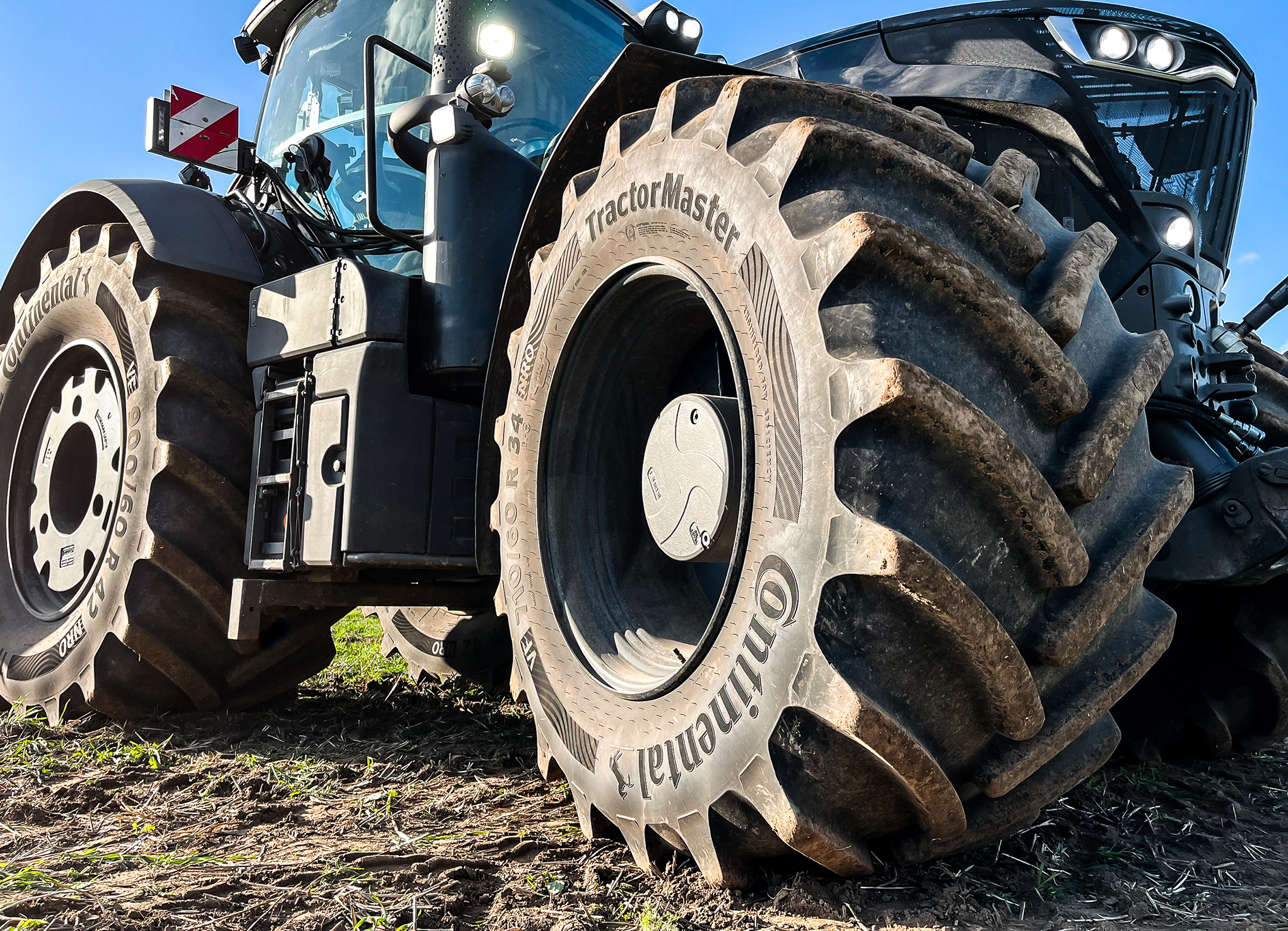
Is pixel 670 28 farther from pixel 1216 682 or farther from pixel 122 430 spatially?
pixel 1216 682

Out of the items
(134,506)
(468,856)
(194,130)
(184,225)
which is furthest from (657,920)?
(194,130)

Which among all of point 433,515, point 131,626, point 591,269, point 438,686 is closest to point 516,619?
point 433,515

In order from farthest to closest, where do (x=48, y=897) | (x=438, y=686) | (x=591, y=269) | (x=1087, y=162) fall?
(x=438, y=686) → (x=1087, y=162) → (x=591, y=269) → (x=48, y=897)

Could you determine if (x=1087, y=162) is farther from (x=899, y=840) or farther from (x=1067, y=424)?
(x=899, y=840)

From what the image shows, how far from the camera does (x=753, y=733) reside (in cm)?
161

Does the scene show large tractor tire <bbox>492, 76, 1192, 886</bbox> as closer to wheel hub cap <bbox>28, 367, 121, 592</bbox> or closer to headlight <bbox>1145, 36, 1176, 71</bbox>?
headlight <bbox>1145, 36, 1176, 71</bbox>

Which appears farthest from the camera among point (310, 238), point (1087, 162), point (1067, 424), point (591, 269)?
point (310, 238)

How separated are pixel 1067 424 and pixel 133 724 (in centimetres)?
306

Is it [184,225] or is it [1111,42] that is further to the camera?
[184,225]

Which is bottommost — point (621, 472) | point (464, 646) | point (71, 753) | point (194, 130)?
point (71, 753)

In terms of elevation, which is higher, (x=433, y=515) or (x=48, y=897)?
(x=433, y=515)

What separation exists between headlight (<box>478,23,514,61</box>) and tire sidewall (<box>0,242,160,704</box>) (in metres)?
1.38

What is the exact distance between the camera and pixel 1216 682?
2.53 meters

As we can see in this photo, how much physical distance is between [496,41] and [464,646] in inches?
89.0
